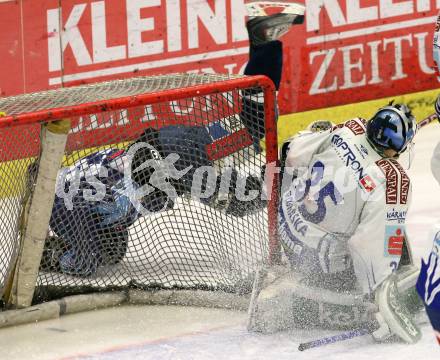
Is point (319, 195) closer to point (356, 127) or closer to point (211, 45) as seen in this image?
point (356, 127)

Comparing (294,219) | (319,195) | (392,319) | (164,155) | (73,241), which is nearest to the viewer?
(392,319)

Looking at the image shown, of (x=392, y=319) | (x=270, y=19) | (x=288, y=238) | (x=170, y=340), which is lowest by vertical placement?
(x=170, y=340)

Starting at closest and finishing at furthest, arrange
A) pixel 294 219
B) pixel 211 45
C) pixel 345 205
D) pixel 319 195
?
1. pixel 345 205
2. pixel 319 195
3. pixel 294 219
4. pixel 211 45

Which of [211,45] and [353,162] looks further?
[211,45]

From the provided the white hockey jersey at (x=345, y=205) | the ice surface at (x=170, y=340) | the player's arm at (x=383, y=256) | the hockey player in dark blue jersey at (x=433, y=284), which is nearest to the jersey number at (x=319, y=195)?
the white hockey jersey at (x=345, y=205)

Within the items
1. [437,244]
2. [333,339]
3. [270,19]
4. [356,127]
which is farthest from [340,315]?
[437,244]

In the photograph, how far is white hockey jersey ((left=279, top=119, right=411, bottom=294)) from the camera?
3.94 m

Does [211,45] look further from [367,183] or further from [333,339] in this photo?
[333,339]

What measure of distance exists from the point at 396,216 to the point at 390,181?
11 cm

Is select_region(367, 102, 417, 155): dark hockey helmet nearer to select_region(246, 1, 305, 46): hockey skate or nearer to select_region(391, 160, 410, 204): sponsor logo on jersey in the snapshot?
select_region(391, 160, 410, 204): sponsor logo on jersey

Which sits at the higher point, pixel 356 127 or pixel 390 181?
pixel 356 127

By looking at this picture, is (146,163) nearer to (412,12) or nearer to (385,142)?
(385,142)

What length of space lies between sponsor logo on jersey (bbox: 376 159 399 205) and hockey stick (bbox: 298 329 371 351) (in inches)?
16.9

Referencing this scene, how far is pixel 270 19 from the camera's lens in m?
4.90
